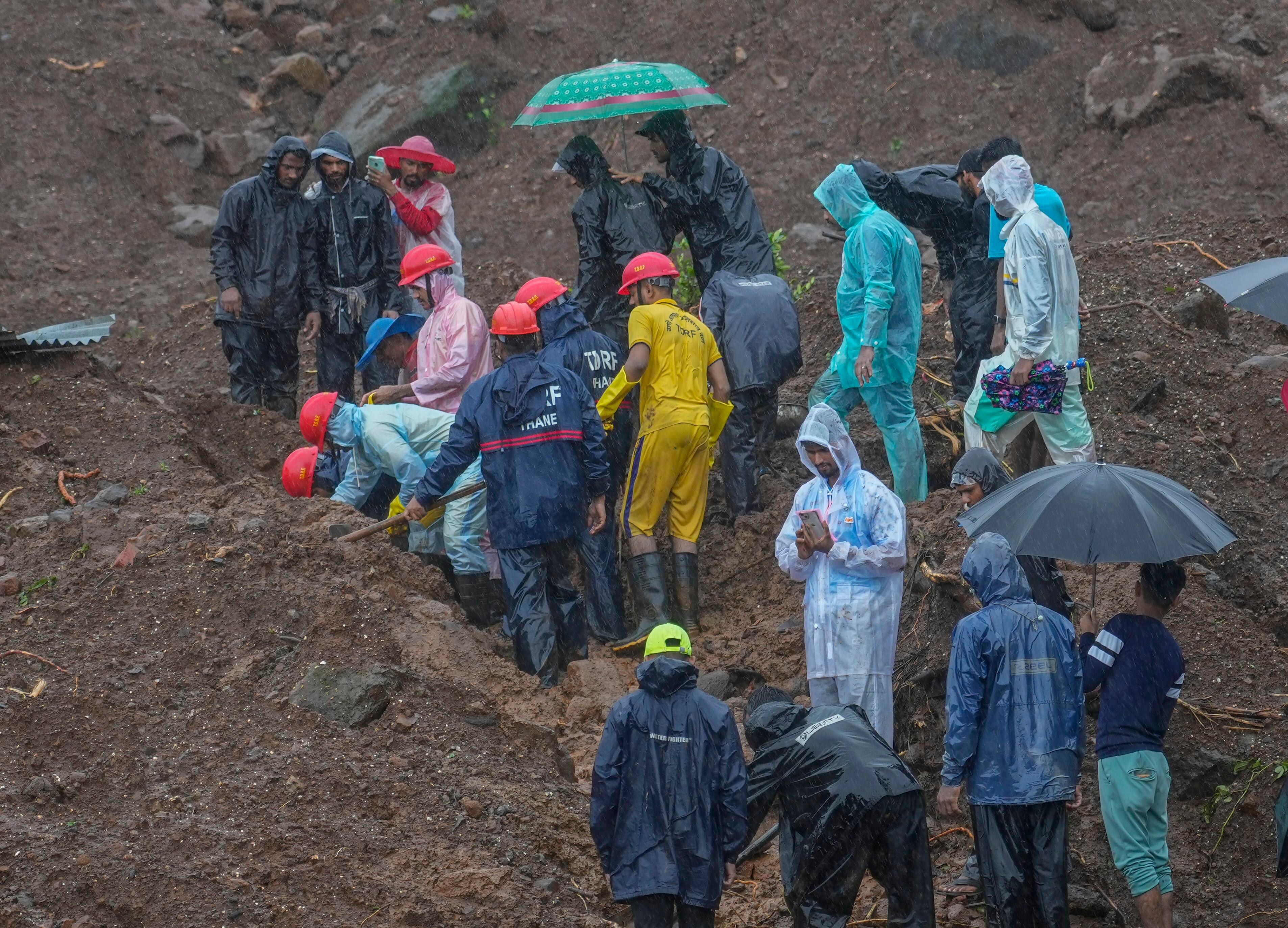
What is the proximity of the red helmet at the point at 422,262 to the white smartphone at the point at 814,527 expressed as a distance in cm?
346

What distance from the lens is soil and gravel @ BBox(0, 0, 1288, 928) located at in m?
6.06

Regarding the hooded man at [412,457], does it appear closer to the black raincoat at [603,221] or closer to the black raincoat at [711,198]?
the black raincoat at [603,221]

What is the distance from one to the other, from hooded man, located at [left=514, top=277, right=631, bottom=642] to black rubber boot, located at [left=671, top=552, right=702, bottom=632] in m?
0.34

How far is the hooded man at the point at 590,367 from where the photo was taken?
8070mm

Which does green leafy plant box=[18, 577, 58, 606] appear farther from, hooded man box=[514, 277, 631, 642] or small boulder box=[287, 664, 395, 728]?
hooded man box=[514, 277, 631, 642]

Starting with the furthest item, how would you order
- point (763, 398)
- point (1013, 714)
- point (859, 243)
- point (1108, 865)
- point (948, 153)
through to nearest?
point (948, 153) → point (763, 398) → point (859, 243) → point (1108, 865) → point (1013, 714)

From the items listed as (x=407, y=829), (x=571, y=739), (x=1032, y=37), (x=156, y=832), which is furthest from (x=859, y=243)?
(x=1032, y=37)

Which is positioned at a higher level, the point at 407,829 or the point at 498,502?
the point at 498,502

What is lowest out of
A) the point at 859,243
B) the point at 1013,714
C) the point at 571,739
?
the point at 571,739

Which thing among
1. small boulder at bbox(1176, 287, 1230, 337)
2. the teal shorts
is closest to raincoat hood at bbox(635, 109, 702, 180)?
small boulder at bbox(1176, 287, 1230, 337)

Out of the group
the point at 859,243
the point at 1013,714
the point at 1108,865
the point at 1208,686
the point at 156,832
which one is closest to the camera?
the point at 1013,714

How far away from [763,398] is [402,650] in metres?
2.95

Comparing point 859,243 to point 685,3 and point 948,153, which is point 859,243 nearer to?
point 948,153

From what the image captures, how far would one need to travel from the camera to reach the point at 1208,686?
23.3 ft
